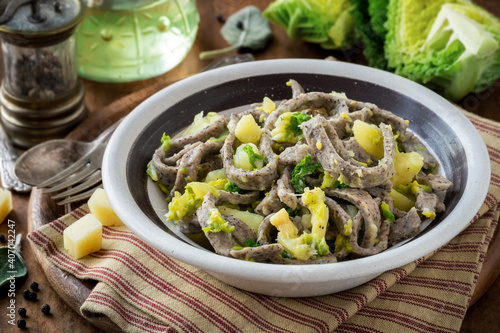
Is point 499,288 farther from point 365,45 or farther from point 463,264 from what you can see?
point 365,45

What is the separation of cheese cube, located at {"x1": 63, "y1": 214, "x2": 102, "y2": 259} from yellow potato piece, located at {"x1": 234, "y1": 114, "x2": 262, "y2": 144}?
A: 956 millimetres

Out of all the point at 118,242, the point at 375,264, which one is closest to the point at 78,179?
the point at 118,242

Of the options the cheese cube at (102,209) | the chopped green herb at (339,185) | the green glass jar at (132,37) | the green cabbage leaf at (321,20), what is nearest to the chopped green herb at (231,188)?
the chopped green herb at (339,185)

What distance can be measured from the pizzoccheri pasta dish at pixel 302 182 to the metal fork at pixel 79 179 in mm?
639

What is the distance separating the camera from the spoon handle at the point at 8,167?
161 inches

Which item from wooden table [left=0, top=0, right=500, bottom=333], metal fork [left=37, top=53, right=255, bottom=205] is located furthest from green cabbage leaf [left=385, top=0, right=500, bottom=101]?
metal fork [left=37, top=53, right=255, bottom=205]

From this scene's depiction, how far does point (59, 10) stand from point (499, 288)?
3.68 m

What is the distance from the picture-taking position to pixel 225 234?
9.21ft

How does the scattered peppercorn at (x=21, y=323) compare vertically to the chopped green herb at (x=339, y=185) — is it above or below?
below

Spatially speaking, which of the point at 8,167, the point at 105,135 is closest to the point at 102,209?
the point at 105,135

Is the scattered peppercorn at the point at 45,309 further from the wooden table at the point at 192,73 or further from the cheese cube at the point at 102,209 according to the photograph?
the cheese cube at the point at 102,209

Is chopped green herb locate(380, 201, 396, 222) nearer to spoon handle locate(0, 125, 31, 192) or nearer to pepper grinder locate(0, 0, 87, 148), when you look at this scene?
spoon handle locate(0, 125, 31, 192)

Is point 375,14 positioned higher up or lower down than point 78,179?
higher up

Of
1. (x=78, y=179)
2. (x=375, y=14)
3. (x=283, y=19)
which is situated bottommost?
(x=78, y=179)
